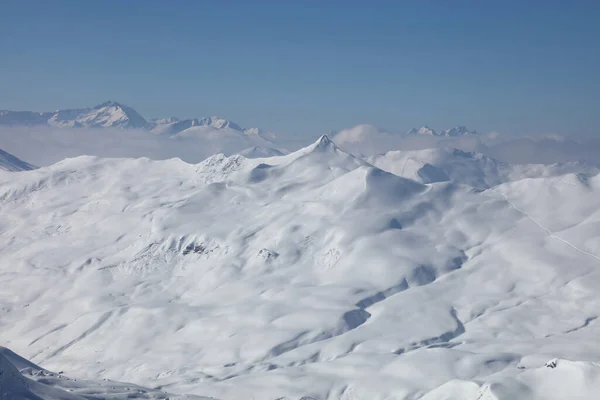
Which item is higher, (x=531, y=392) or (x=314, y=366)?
(x=531, y=392)

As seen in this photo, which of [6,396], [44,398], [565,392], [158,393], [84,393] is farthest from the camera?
[158,393]

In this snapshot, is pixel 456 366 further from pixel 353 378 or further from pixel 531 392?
pixel 531 392

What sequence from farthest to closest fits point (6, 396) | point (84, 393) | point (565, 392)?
point (84, 393), point (6, 396), point (565, 392)

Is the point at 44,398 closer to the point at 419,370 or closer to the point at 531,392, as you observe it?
the point at 531,392

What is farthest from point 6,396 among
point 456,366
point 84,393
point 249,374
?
point 456,366

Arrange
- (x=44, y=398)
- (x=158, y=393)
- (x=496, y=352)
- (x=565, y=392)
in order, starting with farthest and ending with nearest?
(x=496, y=352)
(x=158, y=393)
(x=44, y=398)
(x=565, y=392)

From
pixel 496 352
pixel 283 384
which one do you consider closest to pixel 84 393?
pixel 283 384

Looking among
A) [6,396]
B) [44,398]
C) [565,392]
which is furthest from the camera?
[44,398]

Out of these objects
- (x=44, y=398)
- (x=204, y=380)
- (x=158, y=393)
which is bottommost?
(x=204, y=380)

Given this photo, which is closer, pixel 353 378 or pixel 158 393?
pixel 158 393
